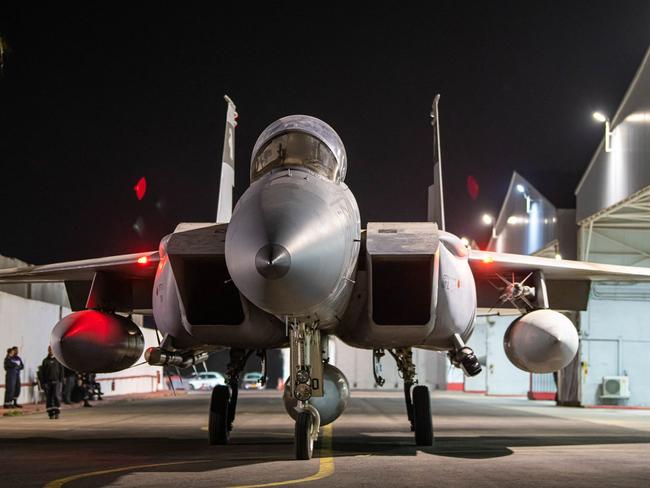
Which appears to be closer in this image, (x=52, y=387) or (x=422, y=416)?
(x=422, y=416)

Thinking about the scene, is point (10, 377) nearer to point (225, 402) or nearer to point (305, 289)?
point (225, 402)

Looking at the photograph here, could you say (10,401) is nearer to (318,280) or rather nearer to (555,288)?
(555,288)

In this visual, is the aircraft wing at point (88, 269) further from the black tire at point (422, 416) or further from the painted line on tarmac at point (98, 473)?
the black tire at point (422, 416)

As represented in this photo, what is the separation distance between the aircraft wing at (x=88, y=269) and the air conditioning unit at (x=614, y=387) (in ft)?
58.1

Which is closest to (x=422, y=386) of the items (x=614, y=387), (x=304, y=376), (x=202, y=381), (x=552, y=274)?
(x=552, y=274)

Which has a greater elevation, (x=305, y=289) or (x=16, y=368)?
(x=305, y=289)

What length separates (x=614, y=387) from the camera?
25.7 metres

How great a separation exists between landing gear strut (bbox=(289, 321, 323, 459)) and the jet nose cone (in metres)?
1.74

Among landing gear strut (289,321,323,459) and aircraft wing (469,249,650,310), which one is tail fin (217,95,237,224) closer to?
aircraft wing (469,249,650,310)

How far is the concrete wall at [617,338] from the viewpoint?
2598 centimetres

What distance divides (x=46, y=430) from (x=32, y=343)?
10.1m

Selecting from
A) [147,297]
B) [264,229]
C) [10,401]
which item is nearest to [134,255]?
[147,297]

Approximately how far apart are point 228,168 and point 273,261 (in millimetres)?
6936

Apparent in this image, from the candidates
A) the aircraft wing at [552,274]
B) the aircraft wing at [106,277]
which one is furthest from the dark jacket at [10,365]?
the aircraft wing at [552,274]
